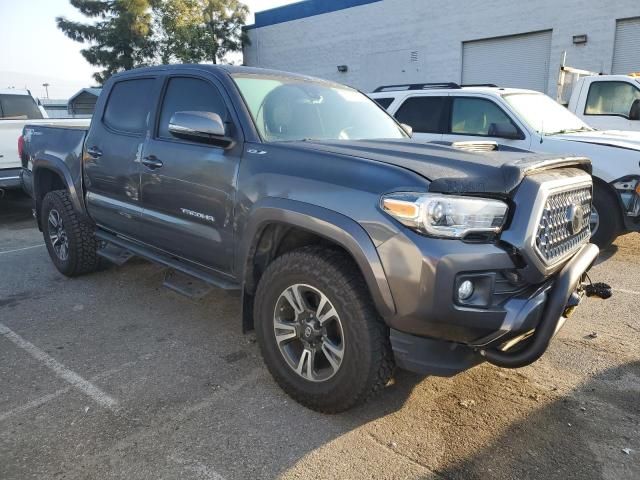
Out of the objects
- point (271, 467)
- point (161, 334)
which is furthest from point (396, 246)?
point (161, 334)

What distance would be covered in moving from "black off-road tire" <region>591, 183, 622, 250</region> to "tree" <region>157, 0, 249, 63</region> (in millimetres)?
23984

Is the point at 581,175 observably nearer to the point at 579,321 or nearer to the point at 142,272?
the point at 579,321

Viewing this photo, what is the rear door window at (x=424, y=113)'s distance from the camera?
7355mm

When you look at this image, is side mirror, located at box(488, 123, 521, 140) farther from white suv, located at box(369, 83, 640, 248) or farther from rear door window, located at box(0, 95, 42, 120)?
rear door window, located at box(0, 95, 42, 120)

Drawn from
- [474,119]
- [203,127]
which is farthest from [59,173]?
[474,119]

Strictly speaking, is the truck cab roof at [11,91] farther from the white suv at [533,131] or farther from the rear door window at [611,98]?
the rear door window at [611,98]

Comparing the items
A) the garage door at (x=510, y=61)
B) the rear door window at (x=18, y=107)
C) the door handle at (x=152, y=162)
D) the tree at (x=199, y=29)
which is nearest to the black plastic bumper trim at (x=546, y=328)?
the door handle at (x=152, y=162)

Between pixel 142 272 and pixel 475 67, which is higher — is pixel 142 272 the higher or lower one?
the lower one

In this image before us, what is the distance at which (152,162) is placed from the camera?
12.4 ft

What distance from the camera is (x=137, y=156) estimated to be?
12.9 feet

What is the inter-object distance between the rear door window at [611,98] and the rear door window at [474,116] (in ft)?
9.23

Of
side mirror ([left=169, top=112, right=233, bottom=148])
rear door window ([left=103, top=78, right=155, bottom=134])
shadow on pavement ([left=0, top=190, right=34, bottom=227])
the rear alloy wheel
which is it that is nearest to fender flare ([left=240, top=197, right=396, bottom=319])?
side mirror ([left=169, top=112, right=233, bottom=148])

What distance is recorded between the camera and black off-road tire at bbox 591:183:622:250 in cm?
571

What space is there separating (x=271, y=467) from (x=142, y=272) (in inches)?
137
